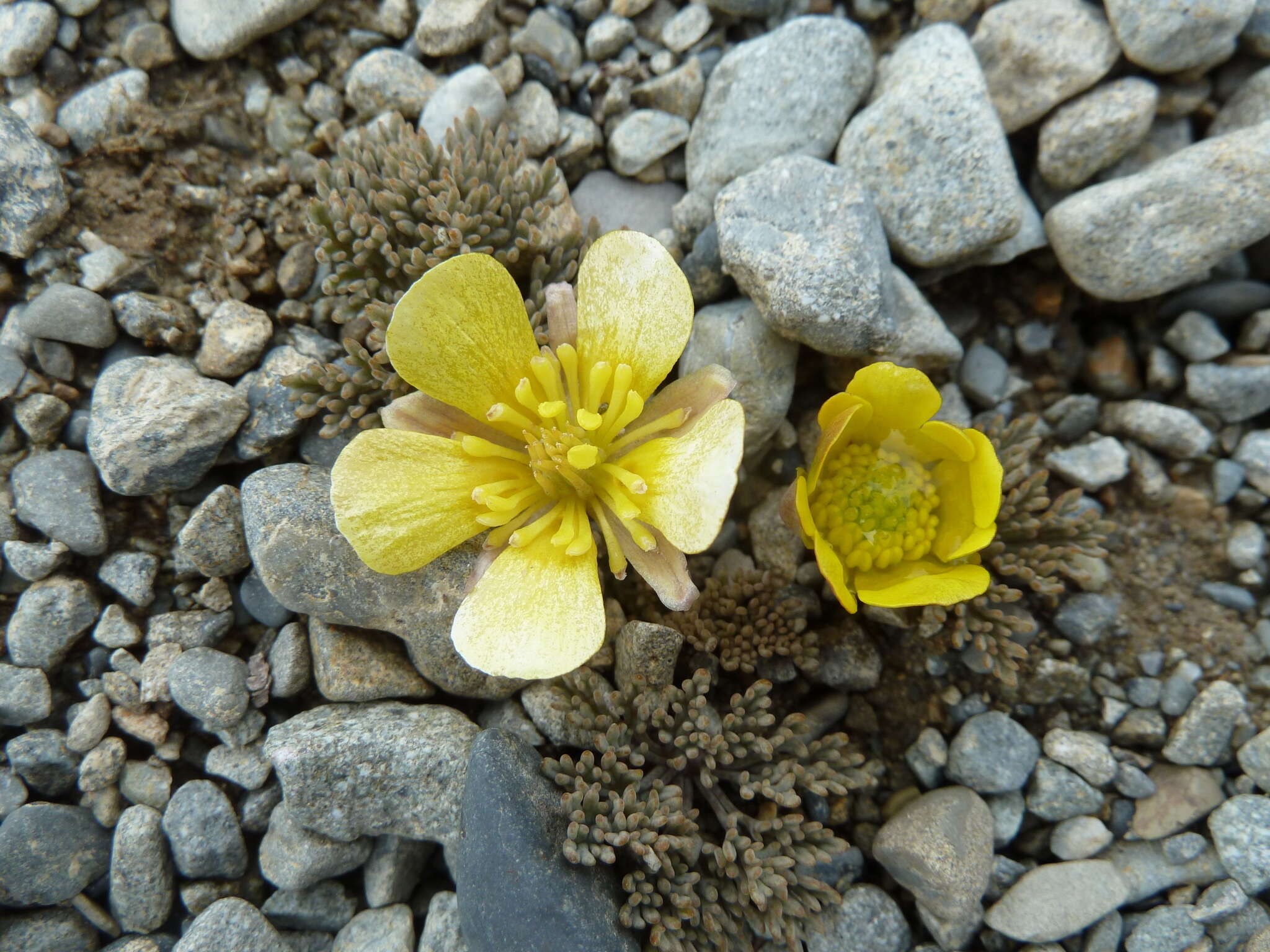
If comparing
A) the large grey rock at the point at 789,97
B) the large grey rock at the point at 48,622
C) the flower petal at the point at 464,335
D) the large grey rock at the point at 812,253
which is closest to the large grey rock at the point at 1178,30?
the large grey rock at the point at 789,97

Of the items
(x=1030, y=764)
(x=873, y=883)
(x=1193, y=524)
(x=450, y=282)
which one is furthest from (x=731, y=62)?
(x=873, y=883)

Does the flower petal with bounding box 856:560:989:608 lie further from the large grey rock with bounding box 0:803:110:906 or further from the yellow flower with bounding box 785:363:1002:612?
the large grey rock with bounding box 0:803:110:906

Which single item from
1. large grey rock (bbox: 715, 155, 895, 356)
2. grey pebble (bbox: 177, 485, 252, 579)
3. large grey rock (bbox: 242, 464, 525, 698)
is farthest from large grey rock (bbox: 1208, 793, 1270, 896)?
grey pebble (bbox: 177, 485, 252, 579)

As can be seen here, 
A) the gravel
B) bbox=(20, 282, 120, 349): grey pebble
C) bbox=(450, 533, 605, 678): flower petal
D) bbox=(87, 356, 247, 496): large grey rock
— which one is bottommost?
bbox=(450, 533, 605, 678): flower petal

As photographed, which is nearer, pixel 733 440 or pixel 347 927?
pixel 733 440

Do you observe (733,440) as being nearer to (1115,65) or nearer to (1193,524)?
(1193,524)

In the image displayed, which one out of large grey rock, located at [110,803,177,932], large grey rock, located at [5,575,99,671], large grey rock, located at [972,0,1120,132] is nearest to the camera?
large grey rock, located at [110,803,177,932]
